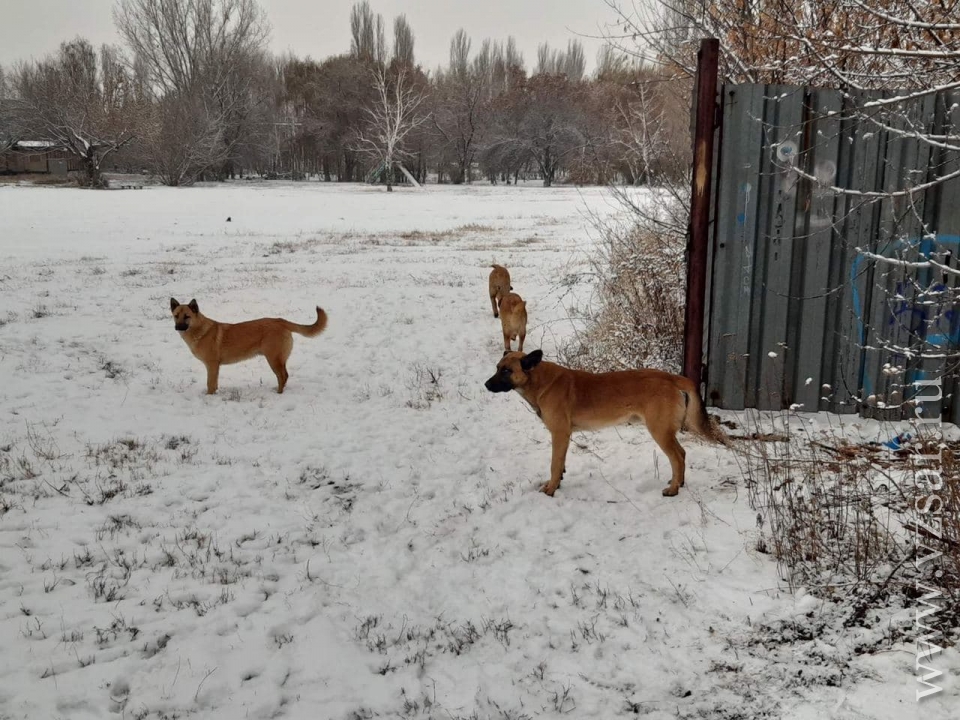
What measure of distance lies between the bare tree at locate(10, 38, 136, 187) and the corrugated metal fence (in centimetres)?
5369

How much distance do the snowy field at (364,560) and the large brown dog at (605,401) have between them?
0.37m

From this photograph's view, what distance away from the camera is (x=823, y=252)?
18.1 ft

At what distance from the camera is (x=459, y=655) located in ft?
10.9

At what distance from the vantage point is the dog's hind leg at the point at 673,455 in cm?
482

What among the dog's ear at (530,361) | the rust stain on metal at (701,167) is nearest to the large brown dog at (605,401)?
the dog's ear at (530,361)

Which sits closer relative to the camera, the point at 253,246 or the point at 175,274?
the point at 175,274

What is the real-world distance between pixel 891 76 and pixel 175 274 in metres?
14.9

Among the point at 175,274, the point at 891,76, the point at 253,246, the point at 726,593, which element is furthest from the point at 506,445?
the point at 253,246

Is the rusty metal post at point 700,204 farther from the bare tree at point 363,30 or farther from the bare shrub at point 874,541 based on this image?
the bare tree at point 363,30

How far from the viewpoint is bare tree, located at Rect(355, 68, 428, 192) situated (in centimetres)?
5391

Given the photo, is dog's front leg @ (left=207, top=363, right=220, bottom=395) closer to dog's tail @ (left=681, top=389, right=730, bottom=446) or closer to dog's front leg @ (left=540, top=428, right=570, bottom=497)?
dog's front leg @ (left=540, top=428, right=570, bottom=497)

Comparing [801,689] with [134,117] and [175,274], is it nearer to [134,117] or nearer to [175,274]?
[175,274]

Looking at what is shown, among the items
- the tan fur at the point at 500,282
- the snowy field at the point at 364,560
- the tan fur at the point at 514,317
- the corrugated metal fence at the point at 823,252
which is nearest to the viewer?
the snowy field at the point at 364,560

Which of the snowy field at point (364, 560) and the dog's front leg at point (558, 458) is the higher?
the dog's front leg at point (558, 458)
